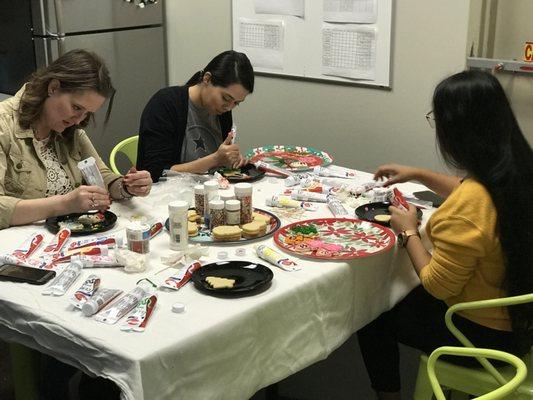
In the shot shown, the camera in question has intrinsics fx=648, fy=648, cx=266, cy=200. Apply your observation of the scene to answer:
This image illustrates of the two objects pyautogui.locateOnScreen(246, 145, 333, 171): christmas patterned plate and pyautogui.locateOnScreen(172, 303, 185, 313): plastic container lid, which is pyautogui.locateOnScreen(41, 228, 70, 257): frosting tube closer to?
pyautogui.locateOnScreen(172, 303, 185, 313): plastic container lid

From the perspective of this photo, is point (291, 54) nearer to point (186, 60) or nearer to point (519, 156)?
point (186, 60)

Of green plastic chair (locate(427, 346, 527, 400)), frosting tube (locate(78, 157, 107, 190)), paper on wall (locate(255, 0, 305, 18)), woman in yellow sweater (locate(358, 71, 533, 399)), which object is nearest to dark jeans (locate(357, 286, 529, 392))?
woman in yellow sweater (locate(358, 71, 533, 399))

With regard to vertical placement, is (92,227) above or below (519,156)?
below

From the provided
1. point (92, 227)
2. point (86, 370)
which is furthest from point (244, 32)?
point (86, 370)

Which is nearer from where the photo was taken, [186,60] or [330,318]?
[330,318]

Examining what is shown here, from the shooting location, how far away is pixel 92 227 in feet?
6.01

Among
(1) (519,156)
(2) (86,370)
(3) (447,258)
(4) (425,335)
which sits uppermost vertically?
(1) (519,156)

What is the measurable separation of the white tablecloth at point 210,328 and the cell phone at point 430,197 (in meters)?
0.39

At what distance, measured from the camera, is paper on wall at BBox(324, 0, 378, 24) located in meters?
2.84

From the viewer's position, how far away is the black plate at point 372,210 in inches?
76.0

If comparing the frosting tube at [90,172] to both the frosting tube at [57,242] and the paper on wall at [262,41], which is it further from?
the paper on wall at [262,41]

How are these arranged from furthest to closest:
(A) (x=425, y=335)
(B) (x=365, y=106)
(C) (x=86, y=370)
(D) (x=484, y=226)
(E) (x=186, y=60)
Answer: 1. (E) (x=186, y=60)
2. (B) (x=365, y=106)
3. (A) (x=425, y=335)
4. (D) (x=484, y=226)
5. (C) (x=86, y=370)

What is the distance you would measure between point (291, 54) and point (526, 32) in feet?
3.52

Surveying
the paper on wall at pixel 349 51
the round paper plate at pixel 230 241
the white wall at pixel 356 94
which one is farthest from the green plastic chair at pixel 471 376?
the paper on wall at pixel 349 51
